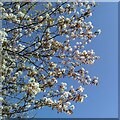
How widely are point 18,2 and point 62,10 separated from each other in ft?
2.12

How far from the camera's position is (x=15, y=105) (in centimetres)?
585

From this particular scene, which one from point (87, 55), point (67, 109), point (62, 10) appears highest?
point (62, 10)

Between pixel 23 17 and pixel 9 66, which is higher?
pixel 23 17

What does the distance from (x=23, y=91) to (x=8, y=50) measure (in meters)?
0.58

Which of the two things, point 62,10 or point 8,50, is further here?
point 62,10

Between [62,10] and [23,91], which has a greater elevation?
[62,10]

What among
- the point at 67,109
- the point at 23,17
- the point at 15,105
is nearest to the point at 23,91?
the point at 15,105

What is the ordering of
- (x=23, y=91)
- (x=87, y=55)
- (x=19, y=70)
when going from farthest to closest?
1. (x=87, y=55)
2. (x=19, y=70)
3. (x=23, y=91)

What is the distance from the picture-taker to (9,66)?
5871 mm

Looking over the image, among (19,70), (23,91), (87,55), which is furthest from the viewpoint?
(87,55)

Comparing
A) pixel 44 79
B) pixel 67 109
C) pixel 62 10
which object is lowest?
pixel 67 109

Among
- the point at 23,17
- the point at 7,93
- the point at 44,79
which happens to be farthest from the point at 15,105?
the point at 23,17

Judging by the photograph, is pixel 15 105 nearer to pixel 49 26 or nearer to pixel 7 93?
pixel 7 93

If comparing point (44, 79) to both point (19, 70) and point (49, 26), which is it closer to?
point (19, 70)
